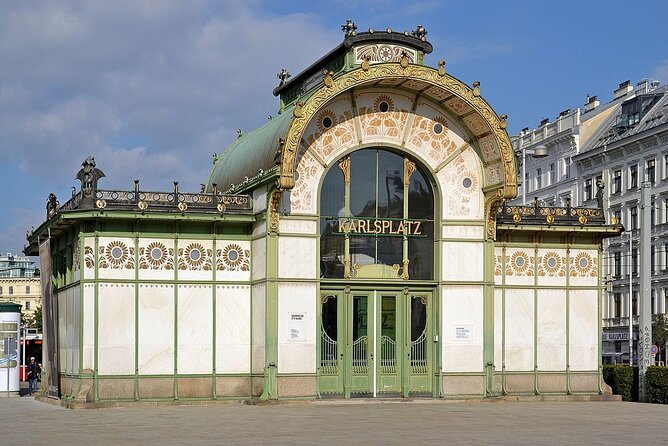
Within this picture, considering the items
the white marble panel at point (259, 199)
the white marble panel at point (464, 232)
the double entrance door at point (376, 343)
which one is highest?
the white marble panel at point (259, 199)

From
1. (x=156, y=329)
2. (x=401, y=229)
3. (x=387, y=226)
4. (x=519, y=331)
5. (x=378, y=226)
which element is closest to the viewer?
(x=156, y=329)

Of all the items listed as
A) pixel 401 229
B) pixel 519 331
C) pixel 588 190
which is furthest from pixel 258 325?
pixel 588 190

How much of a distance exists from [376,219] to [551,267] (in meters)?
6.18

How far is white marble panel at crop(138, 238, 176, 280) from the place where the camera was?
3203cm

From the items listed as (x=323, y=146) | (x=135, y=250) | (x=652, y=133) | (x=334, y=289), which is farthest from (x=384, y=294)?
(x=652, y=133)

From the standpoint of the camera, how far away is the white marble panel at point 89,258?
31500mm

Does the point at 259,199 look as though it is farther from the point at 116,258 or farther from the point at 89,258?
the point at 89,258

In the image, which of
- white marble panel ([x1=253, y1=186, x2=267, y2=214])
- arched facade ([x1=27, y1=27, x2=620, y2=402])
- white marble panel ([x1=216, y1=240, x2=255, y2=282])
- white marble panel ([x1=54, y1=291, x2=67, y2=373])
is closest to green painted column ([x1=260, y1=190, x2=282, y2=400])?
arched facade ([x1=27, y1=27, x2=620, y2=402])

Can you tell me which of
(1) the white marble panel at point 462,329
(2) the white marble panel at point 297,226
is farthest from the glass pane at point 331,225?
(1) the white marble panel at point 462,329

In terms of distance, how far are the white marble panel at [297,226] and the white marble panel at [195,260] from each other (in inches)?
88.0

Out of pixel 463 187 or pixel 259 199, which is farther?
pixel 463 187

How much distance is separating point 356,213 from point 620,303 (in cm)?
5466

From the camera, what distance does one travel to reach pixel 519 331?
35.1 metres

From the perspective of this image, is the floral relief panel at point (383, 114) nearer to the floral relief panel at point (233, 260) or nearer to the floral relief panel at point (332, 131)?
the floral relief panel at point (332, 131)
